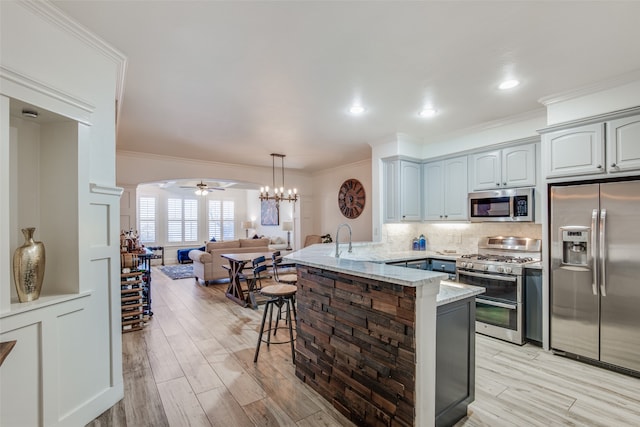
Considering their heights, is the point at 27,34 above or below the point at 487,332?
above

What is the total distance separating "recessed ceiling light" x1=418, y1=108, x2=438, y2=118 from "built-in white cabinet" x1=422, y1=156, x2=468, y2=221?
105cm

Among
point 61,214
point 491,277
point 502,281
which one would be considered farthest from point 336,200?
point 61,214

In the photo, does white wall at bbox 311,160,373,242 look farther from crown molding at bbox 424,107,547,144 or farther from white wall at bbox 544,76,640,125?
white wall at bbox 544,76,640,125

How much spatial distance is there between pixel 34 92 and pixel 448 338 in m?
2.90

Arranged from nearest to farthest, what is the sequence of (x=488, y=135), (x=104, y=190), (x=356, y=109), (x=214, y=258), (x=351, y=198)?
1. (x=104, y=190)
2. (x=356, y=109)
3. (x=488, y=135)
4. (x=214, y=258)
5. (x=351, y=198)

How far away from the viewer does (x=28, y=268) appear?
5.93 ft

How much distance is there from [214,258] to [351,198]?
3332 mm

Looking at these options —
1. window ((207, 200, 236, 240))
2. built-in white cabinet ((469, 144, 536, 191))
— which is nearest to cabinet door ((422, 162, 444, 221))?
built-in white cabinet ((469, 144, 536, 191))

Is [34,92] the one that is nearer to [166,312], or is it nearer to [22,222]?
[22,222]

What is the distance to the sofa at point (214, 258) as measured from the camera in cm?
652

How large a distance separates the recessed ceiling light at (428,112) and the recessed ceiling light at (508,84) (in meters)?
0.75

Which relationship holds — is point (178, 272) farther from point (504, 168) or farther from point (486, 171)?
point (504, 168)

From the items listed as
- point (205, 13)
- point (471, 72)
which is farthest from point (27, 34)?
point (471, 72)

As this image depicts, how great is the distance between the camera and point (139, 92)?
294 cm
